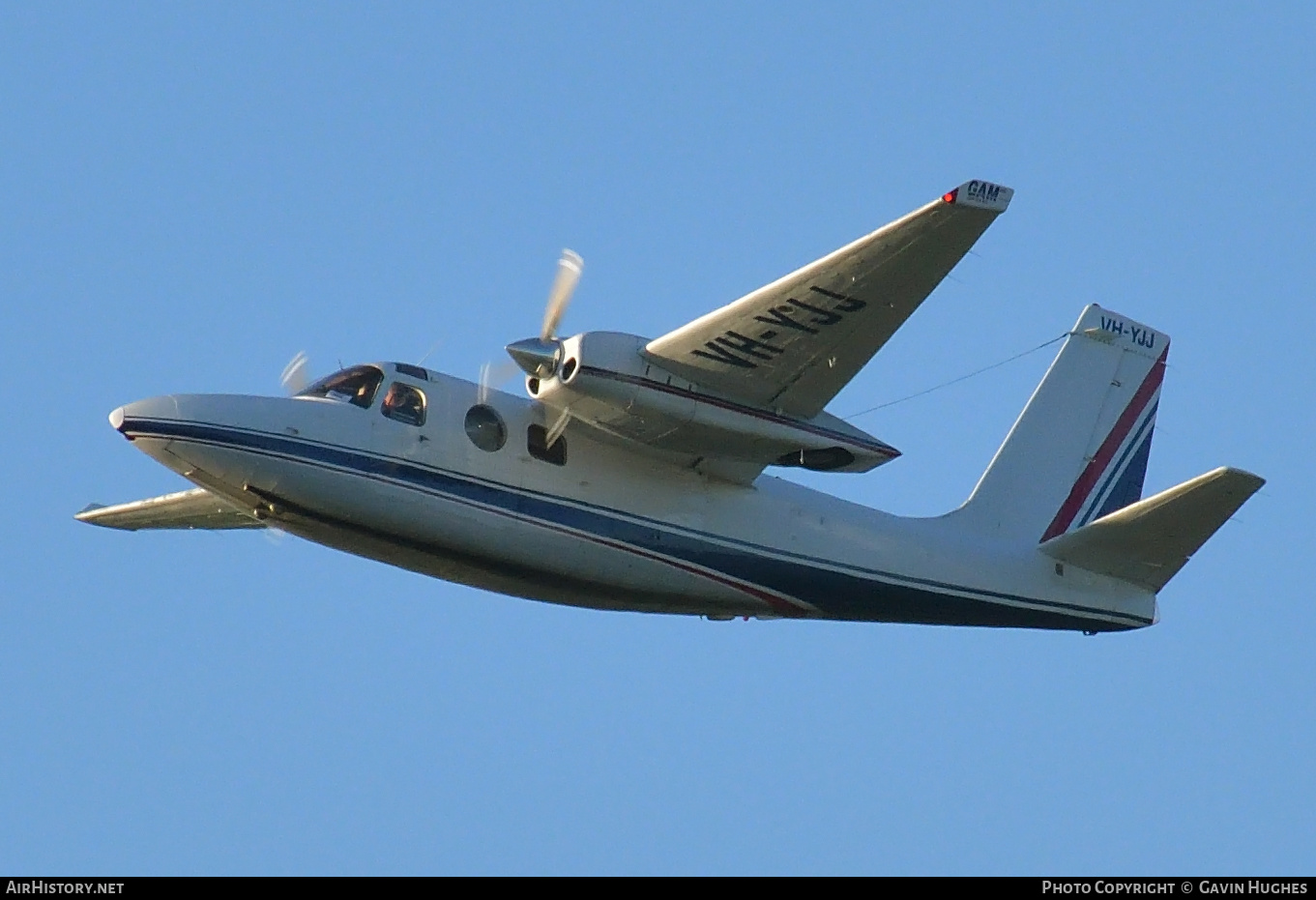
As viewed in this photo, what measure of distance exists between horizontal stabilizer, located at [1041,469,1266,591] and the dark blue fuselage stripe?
0.59m

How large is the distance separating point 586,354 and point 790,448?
2.49m

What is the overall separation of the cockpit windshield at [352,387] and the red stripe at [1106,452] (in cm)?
885

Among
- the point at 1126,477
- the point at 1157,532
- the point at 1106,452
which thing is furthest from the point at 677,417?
the point at 1126,477

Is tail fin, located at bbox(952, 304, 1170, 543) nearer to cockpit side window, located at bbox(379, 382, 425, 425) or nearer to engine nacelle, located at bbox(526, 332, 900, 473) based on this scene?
engine nacelle, located at bbox(526, 332, 900, 473)

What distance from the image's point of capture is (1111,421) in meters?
23.8

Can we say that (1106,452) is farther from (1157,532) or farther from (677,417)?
(677,417)

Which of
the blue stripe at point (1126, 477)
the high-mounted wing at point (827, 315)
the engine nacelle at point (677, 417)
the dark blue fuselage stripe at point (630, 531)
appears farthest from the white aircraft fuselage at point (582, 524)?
the blue stripe at point (1126, 477)

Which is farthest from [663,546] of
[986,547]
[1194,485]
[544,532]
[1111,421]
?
[1111,421]

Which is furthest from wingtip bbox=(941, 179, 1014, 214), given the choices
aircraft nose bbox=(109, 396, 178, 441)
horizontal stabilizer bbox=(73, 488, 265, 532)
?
horizontal stabilizer bbox=(73, 488, 265, 532)

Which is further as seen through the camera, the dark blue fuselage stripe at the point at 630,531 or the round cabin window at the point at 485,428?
the round cabin window at the point at 485,428

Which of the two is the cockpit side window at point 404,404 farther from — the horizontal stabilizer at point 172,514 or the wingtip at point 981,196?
the wingtip at point 981,196

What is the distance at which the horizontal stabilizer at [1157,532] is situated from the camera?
18859 mm

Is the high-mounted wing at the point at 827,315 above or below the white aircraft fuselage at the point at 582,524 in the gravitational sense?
above

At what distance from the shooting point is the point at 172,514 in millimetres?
22969
